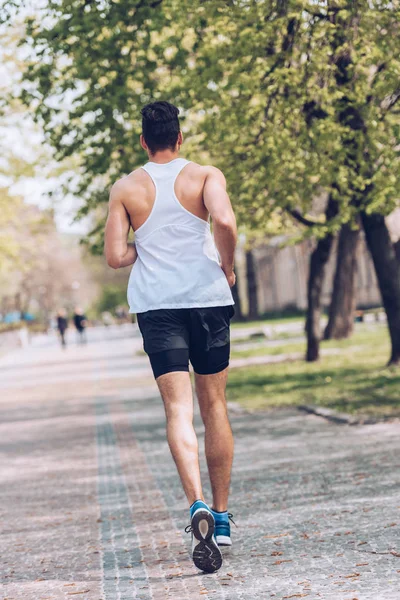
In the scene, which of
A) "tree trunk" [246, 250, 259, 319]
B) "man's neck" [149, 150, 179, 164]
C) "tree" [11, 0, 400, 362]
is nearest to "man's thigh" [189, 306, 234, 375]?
"man's neck" [149, 150, 179, 164]

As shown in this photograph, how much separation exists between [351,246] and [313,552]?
19265 millimetres

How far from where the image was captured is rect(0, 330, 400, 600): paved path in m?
4.57

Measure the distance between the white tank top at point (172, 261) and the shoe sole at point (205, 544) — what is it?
0.94 m

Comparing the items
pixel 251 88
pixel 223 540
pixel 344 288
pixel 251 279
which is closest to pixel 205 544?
pixel 223 540

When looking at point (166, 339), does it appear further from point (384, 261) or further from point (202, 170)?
point (384, 261)

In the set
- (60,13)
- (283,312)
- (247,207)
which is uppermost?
(60,13)

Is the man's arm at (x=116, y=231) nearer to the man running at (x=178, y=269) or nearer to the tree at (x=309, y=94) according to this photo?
the man running at (x=178, y=269)

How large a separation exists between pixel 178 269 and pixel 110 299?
299ft

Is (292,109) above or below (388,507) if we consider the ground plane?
above

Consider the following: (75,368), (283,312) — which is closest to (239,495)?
(75,368)

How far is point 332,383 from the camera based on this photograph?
1560 cm

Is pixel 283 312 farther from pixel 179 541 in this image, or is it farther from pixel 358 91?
pixel 179 541

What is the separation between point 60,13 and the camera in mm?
12484

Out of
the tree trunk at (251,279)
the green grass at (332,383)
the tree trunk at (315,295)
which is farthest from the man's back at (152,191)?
the tree trunk at (251,279)
